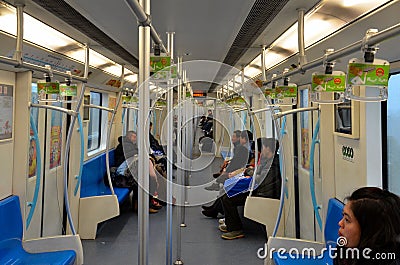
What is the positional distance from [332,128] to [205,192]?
73.9 inches

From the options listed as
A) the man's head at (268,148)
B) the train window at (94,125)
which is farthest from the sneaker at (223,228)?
the train window at (94,125)

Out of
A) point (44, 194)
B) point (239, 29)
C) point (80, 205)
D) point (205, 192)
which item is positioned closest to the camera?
point (239, 29)

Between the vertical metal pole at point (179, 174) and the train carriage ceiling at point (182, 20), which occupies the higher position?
the train carriage ceiling at point (182, 20)

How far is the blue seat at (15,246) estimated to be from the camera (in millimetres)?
2130

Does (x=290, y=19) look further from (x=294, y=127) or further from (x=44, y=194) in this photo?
(x=44, y=194)

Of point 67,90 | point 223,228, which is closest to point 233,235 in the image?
point 223,228

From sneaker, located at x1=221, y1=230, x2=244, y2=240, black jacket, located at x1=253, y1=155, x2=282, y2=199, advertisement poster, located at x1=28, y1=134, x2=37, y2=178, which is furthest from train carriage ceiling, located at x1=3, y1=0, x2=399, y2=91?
sneaker, located at x1=221, y1=230, x2=244, y2=240

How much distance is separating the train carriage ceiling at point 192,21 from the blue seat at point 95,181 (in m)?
1.16

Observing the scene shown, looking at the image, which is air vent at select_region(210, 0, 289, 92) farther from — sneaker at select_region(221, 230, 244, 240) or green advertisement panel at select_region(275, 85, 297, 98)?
sneaker at select_region(221, 230, 244, 240)

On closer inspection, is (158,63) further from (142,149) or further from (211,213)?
(211,213)

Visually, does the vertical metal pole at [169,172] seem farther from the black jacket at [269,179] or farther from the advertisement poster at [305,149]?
the advertisement poster at [305,149]

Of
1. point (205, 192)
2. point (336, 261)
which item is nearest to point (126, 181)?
point (205, 192)

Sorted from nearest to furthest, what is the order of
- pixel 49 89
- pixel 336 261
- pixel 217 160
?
1. pixel 336 261
2. pixel 49 89
3. pixel 217 160

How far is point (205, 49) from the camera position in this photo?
3.24m
